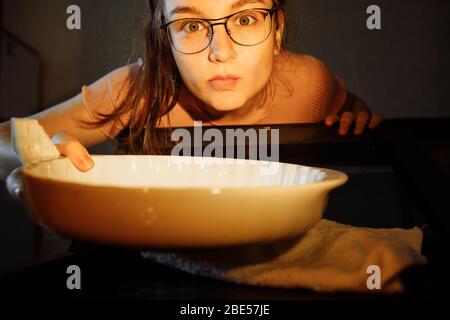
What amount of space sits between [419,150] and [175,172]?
0.25 metres

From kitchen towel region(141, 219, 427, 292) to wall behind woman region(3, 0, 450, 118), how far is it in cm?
33

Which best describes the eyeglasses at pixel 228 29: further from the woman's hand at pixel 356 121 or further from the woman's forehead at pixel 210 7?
the woman's hand at pixel 356 121

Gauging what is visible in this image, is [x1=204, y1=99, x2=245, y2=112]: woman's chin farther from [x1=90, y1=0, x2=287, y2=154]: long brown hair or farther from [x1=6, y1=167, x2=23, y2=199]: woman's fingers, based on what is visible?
[x1=6, y1=167, x2=23, y2=199]: woman's fingers

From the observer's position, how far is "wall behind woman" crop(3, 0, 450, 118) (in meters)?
0.60

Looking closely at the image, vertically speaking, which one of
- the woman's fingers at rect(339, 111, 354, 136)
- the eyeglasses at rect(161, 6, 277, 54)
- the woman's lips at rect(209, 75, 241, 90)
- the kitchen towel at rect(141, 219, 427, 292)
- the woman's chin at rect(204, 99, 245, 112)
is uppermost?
the eyeglasses at rect(161, 6, 277, 54)

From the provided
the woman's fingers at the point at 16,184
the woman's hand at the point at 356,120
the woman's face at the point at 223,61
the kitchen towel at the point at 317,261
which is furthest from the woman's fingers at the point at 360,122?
the woman's fingers at the point at 16,184

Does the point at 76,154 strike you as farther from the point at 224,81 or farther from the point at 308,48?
the point at 308,48

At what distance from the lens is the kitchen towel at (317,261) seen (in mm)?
270

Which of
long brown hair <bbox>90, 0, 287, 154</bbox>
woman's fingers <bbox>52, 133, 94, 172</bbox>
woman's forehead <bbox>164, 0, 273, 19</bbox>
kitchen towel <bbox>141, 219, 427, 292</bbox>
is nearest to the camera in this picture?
kitchen towel <bbox>141, 219, 427, 292</bbox>

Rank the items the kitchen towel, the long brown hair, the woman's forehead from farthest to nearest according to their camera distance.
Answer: the long brown hair → the woman's forehead → the kitchen towel

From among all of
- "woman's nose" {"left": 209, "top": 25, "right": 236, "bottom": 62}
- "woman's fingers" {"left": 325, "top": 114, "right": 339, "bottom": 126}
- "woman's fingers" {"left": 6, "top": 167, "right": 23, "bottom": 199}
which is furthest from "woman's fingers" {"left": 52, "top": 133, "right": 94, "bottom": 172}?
"woman's fingers" {"left": 325, "top": 114, "right": 339, "bottom": 126}

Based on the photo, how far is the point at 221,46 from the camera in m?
0.52

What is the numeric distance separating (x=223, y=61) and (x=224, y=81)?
30 mm
